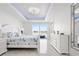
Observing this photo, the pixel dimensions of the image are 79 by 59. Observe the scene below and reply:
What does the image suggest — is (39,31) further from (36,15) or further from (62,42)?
(62,42)

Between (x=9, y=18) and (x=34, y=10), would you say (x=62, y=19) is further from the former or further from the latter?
(x=9, y=18)

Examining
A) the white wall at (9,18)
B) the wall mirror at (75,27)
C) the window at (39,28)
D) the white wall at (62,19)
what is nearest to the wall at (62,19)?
the white wall at (62,19)

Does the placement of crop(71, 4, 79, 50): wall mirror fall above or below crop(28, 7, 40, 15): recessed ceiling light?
below

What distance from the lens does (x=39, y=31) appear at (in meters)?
3.54

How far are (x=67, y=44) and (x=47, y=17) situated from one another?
1.17 meters

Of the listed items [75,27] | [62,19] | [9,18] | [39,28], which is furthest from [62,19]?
[9,18]

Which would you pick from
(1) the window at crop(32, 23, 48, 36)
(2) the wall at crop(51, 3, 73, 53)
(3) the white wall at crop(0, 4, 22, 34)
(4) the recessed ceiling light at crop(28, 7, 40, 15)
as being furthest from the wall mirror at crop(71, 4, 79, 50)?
(3) the white wall at crop(0, 4, 22, 34)

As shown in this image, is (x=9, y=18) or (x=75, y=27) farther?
(x=9, y=18)

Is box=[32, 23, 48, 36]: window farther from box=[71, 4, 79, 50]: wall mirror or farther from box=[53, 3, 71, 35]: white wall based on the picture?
box=[71, 4, 79, 50]: wall mirror

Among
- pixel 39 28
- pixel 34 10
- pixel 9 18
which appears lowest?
pixel 39 28

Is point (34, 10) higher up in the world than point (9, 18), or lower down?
higher up

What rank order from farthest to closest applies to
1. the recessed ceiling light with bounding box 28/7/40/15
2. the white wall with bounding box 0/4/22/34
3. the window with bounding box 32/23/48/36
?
the recessed ceiling light with bounding box 28/7/40/15 → the window with bounding box 32/23/48/36 → the white wall with bounding box 0/4/22/34

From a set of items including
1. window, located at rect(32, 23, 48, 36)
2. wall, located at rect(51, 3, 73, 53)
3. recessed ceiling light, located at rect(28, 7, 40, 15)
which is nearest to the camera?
window, located at rect(32, 23, 48, 36)

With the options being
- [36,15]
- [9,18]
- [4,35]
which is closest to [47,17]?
[36,15]
